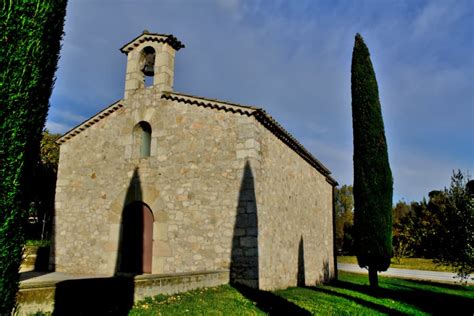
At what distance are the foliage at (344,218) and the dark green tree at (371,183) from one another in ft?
85.2

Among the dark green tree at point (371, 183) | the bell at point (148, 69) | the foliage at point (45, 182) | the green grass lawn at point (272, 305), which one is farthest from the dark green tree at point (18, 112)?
the foliage at point (45, 182)

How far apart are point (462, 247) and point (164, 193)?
345 inches

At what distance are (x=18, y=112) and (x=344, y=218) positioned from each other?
1748 inches

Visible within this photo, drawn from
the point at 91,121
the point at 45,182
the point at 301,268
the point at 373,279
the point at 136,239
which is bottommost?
the point at 373,279

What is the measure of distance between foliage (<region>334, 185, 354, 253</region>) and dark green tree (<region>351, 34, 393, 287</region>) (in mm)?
25957

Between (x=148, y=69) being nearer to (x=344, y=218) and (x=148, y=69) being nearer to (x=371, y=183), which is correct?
(x=371, y=183)

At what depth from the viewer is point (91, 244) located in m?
12.4

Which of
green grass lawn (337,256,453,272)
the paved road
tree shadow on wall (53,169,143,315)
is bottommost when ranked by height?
the paved road

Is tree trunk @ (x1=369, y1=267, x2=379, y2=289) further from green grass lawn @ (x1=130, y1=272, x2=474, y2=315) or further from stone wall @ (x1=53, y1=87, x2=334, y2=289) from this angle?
stone wall @ (x1=53, y1=87, x2=334, y2=289)

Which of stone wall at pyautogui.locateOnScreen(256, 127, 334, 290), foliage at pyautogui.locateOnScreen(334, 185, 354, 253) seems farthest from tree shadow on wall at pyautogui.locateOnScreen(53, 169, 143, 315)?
foliage at pyautogui.locateOnScreen(334, 185, 354, 253)

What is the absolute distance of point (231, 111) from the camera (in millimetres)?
11062

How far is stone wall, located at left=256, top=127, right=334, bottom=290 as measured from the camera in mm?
10695

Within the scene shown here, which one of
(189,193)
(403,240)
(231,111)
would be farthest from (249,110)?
(403,240)

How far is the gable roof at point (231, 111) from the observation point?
10883mm
